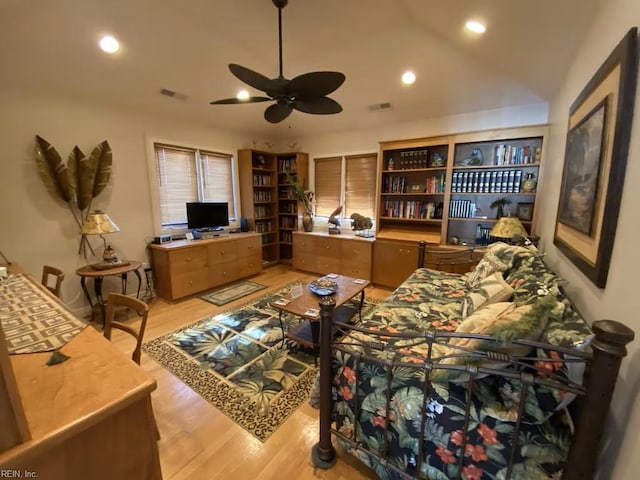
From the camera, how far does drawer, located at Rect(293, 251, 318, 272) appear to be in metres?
4.75

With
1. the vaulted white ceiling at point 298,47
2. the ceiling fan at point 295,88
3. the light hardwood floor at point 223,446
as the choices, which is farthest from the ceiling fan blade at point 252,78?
the light hardwood floor at point 223,446

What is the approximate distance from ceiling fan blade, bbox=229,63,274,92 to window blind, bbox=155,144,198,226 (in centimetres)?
245

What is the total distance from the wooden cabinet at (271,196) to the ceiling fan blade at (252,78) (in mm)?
2779

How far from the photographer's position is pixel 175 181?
158 inches

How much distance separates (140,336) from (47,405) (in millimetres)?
722

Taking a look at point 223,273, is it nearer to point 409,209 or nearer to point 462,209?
point 409,209

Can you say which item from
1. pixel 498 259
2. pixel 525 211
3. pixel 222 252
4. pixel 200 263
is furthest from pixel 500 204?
pixel 200 263

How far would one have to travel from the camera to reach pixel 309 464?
1.49 meters

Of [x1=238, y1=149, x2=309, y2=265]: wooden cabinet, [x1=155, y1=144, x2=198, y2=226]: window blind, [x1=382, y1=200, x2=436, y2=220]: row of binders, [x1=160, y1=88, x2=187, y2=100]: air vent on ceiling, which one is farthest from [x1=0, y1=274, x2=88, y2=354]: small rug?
[x1=382, y1=200, x2=436, y2=220]: row of binders

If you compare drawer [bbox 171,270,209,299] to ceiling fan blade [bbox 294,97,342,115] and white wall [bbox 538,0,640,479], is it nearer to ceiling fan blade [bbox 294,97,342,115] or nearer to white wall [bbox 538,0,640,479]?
ceiling fan blade [bbox 294,97,342,115]

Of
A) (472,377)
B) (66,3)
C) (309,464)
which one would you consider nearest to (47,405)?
(309,464)

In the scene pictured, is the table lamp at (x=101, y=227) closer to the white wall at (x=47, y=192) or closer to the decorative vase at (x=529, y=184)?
the white wall at (x=47, y=192)

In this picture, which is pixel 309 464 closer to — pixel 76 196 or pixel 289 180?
pixel 76 196

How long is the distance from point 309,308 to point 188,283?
2.13 metres
